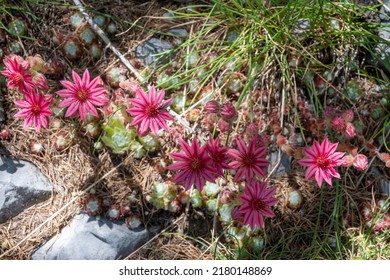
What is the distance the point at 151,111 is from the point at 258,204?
1.88 feet

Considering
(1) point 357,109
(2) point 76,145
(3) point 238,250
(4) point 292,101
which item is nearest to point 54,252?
(2) point 76,145

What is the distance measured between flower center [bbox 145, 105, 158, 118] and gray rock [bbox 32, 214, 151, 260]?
0.63 meters

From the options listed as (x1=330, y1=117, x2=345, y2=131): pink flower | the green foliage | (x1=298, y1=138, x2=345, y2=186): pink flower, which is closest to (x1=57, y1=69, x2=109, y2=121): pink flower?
the green foliage

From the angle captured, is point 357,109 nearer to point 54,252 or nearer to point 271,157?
point 271,157

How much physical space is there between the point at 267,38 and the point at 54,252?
142cm

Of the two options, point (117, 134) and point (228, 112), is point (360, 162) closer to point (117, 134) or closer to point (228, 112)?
point (228, 112)

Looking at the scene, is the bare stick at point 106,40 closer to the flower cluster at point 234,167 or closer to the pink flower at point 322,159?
the flower cluster at point 234,167

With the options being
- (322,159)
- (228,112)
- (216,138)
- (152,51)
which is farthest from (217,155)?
(152,51)

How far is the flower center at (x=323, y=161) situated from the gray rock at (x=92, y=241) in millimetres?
884

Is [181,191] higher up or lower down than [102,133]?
lower down

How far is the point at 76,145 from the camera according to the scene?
2361mm

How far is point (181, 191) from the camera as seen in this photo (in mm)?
2309
